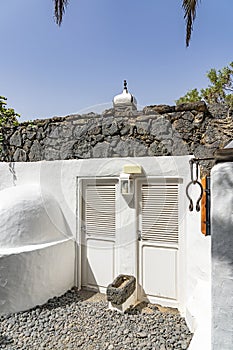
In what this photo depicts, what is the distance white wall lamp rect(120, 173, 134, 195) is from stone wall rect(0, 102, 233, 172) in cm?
71

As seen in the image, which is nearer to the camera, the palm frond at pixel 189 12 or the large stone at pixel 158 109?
the palm frond at pixel 189 12

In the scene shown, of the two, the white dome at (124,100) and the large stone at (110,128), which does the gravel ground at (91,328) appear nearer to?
the large stone at (110,128)

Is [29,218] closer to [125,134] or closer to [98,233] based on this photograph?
[98,233]

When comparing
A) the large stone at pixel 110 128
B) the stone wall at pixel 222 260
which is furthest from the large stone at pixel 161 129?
the stone wall at pixel 222 260

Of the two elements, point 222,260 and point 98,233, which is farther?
point 98,233

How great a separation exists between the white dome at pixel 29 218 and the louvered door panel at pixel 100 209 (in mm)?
856

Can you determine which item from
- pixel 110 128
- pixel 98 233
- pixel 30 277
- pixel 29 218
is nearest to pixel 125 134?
pixel 110 128

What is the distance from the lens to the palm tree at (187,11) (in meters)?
5.93

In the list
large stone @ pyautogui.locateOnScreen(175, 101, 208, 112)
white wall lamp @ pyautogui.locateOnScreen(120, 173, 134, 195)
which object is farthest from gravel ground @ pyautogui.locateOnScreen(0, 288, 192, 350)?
large stone @ pyautogui.locateOnScreen(175, 101, 208, 112)

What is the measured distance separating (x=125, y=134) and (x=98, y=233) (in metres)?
3.22

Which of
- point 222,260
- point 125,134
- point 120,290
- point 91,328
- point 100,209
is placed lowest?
point 91,328

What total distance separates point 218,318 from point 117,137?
6059 mm

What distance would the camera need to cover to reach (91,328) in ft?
19.9

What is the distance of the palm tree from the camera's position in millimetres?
5930
